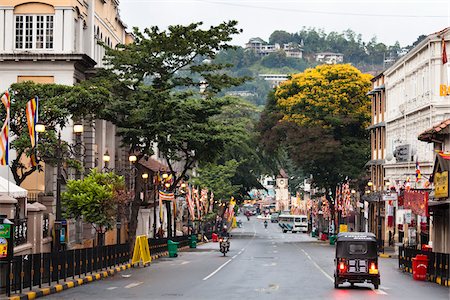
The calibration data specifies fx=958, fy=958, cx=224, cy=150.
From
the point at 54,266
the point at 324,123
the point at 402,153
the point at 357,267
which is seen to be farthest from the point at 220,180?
the point at 54,266

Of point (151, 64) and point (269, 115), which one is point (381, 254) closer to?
point (151, 64)

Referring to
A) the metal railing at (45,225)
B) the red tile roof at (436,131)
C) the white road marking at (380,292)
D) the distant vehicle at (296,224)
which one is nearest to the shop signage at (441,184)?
the red tile roof at (436,131)

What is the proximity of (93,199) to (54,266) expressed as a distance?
12.7 m

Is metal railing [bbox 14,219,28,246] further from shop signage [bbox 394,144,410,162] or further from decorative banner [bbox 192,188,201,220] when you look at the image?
decorative banner [bbox 192,188,201,220]

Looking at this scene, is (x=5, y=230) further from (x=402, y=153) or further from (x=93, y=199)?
(x=402, y=153)

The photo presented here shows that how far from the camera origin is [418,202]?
4738 centimetres

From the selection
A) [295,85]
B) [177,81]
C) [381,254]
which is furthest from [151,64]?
[295,85]

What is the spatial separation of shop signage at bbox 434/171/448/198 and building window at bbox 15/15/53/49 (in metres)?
23.9

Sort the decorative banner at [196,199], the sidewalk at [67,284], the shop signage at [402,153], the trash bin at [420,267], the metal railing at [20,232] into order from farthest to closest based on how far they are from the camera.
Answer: the decorative banner at [196,199]
the shop signage at [402,153]
the trash bin at [420,267]
the metal railing at [20,232]
the sidewalk at [67,284]

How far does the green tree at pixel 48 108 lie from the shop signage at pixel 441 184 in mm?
16889

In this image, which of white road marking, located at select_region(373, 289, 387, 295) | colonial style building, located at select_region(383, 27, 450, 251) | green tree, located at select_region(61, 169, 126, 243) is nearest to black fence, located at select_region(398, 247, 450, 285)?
white road marking, located at select_region(373, 289, 387, 295)

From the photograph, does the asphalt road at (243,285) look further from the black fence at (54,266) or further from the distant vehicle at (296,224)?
the distant vehicle at (296,224)

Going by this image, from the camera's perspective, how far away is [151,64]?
57656mm

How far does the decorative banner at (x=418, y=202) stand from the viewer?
4603 cm
